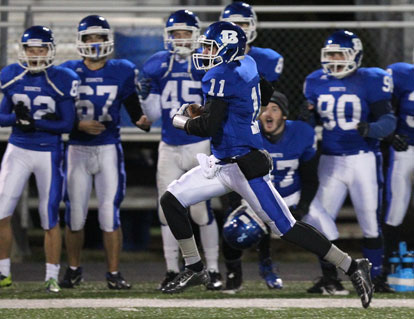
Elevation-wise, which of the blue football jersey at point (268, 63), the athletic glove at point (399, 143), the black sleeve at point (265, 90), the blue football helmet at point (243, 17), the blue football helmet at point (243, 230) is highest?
the blue football helmet at point (243, 17)

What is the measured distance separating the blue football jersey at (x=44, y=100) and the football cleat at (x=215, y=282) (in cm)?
125

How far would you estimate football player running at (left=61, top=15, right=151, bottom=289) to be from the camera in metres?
7.09

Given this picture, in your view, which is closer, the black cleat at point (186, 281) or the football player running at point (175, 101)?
the black cleat at point (186, 281)

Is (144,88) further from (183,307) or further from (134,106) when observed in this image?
(183,307)

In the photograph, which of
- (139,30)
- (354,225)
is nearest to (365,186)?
(139,30)

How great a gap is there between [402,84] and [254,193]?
180cm

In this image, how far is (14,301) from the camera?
637 cm

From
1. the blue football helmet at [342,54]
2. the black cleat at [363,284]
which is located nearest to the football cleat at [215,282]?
the black cleat at [363,284]

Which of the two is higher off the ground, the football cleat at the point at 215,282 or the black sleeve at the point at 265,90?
the black sleeve at the point at 265,90

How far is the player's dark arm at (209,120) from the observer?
5.58m

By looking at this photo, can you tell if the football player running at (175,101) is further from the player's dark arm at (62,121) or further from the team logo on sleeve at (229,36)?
the team logo on sleeve at (229,36)

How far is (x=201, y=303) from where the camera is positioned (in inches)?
248

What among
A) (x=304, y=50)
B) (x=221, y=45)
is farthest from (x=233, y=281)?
(x=304, y=50)

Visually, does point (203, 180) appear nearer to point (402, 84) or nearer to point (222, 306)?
point (222, 306)
